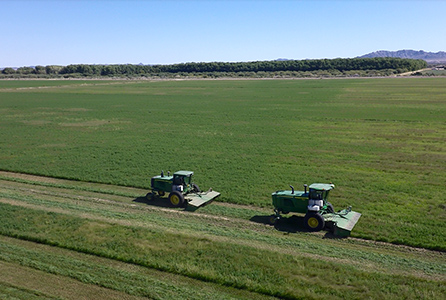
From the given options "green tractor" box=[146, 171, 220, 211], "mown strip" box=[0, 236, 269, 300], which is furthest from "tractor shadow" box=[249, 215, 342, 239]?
"mown strip" box=[0, 236, 269, 300]

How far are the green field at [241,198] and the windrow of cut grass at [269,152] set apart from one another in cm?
15

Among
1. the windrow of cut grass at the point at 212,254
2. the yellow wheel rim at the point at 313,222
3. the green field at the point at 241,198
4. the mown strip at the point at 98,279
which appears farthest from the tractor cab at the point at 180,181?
the yellow wheel rim at the point at 313,222

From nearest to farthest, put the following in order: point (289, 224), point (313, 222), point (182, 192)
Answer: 1. point (313, 222)
2. point (289, 224)
3. point (182, 192)

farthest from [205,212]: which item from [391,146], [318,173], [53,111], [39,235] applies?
[53,111]

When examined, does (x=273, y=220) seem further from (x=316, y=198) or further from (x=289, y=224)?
(x=316, y=198)

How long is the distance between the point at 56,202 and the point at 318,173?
17402 millimetres

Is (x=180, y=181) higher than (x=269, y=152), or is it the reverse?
(x=180, y=181)

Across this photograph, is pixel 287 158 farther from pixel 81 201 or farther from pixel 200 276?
pixel 200 276

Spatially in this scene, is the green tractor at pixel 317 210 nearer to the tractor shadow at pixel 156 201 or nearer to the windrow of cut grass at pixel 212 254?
the windrow of cut grass at pixel 212 254

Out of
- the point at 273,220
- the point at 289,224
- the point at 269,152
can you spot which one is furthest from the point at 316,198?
the point at 269,152

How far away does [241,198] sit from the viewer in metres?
23.4

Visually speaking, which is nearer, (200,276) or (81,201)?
(200,276)

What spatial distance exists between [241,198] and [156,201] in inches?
195

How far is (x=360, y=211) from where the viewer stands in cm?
2120
